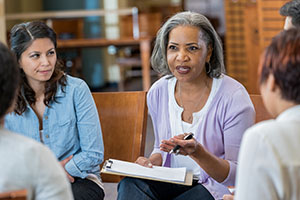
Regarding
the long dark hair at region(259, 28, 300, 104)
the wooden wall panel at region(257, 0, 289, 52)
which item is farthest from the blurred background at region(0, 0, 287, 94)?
the long dark hair at region(259, 28, 300, 104)

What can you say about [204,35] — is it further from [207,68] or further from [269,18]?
[269,18]

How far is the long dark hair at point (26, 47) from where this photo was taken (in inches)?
79.5

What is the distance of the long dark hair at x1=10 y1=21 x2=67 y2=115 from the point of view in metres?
2.02

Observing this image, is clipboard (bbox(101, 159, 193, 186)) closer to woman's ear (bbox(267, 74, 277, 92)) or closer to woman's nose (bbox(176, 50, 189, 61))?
woman's nose (bbox(176, 50, 189, 61))

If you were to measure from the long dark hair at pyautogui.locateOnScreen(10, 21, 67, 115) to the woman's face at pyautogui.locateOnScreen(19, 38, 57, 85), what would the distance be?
0.8 inches

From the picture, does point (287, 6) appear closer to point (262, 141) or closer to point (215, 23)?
point (262, 141)

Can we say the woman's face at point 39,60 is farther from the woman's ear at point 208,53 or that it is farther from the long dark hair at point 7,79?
the long dark hair at point 7,79

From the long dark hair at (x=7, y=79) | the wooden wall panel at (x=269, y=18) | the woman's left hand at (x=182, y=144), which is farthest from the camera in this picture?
the wooden wall panel at (x=269, y=18)

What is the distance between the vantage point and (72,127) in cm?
204

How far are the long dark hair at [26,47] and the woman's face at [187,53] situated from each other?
19.7 inches

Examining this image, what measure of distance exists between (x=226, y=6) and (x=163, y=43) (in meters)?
6.40

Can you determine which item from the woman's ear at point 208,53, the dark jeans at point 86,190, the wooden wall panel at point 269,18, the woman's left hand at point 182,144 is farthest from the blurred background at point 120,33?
the woman's left hand at point 182,144

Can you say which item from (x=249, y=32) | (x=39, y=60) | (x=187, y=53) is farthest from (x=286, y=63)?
(x=249, y=32)

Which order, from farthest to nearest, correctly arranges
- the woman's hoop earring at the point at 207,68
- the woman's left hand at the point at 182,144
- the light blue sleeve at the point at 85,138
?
the woman's hoop earring at the point at 207,68
the light blue sleeve at the point at 85,138
the woman's left hand at the point at 182,144
